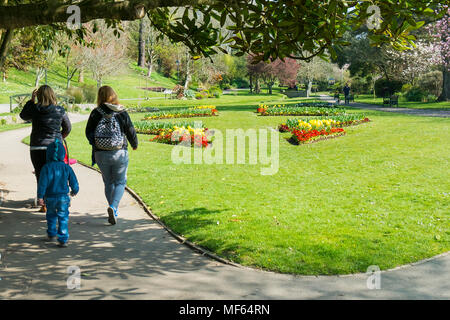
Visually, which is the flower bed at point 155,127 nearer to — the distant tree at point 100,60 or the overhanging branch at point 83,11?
the overhanging branch at point 83,11

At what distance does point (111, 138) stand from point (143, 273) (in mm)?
2229

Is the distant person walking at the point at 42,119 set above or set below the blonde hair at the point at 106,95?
below

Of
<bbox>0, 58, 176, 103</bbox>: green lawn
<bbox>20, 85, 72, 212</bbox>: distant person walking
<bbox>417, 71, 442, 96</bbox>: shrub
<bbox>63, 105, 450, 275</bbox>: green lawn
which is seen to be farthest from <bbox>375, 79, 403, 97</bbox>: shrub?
<bbox>20, 85, 72, 212</bbox>: distant person walking

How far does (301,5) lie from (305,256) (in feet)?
9.72

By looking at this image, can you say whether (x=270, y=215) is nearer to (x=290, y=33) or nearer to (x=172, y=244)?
(x=172, y=244)

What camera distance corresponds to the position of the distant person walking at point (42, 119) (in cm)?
628

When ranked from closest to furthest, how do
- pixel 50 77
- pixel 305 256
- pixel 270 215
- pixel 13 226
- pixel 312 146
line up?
1. pixel 305 256
2. pixel 13 226
3. pixel 270 215
4. pixel 312 146
5. pixel 50 77

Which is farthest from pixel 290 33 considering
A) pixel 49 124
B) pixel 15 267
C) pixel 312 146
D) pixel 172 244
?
pixel 312 146

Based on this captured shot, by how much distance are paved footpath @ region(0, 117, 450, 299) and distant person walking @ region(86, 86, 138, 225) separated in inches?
24.0

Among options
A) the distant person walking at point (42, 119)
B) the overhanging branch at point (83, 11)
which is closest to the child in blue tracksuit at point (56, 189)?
the distant person walking at point (42, 119)

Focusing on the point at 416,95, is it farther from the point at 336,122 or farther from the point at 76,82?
the point at 76,82

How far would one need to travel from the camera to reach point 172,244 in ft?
19.1

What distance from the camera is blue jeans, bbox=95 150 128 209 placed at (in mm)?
6297
